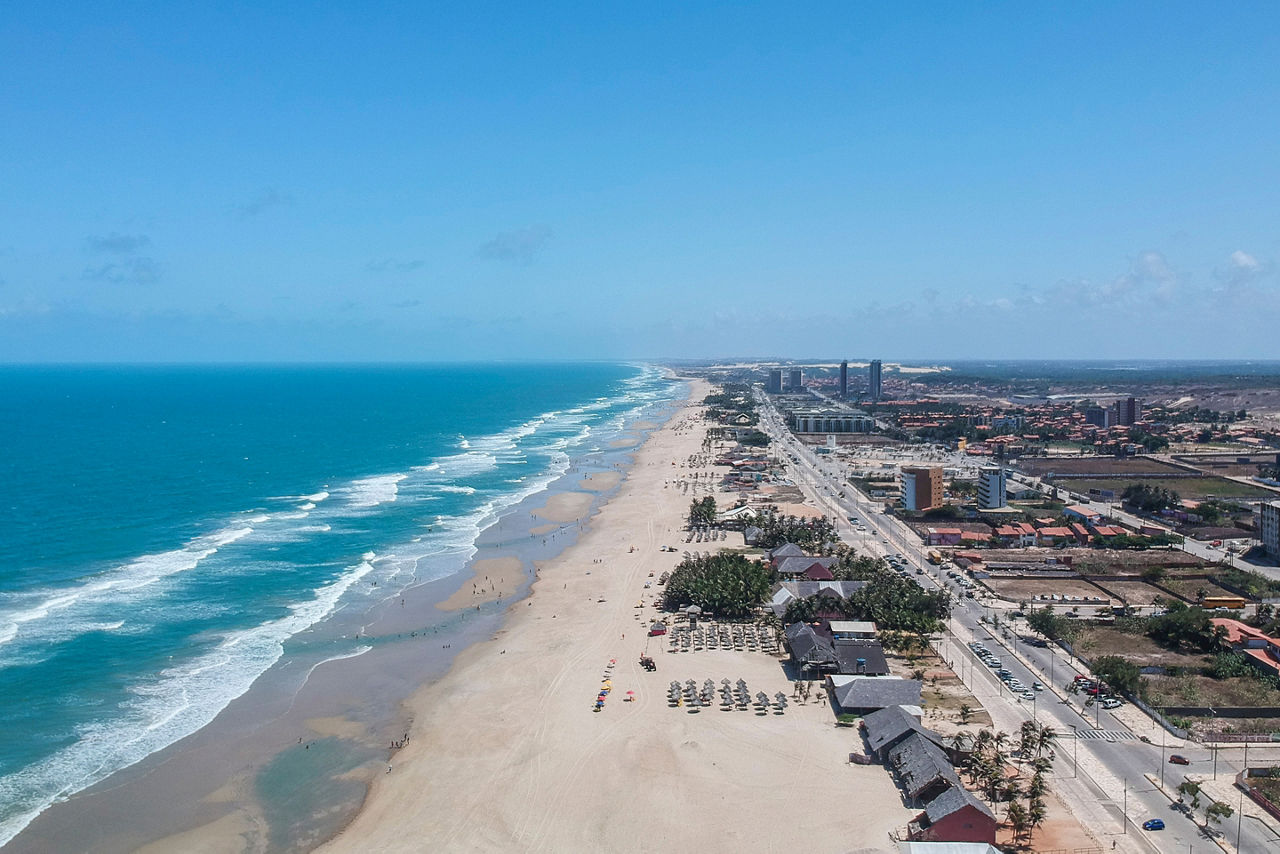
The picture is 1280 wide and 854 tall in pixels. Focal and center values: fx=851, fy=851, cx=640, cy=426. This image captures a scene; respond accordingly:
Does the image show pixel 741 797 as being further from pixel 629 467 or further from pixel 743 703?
pixel 629 467

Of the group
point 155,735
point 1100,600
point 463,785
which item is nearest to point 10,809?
point 155,735

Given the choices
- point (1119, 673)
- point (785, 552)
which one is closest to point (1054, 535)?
point (785, 552)

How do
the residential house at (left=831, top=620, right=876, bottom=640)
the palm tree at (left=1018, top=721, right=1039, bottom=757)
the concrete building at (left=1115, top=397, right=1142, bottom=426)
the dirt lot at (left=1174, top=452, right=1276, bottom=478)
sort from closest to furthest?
1. the palm tree at (left=1018, top=721, right=1039, bottom=757)
2. the residential house at (left=831, top=620, right=876, bottom=640)
3. the dirt lot at (left=1174, top=452, right=1276, bottom=478)
4. the concrete building at (left=1115, top=397, right=1142, bottom=426)

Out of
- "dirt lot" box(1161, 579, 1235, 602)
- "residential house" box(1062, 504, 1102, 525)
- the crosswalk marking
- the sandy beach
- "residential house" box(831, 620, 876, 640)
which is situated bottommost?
the sandy beach

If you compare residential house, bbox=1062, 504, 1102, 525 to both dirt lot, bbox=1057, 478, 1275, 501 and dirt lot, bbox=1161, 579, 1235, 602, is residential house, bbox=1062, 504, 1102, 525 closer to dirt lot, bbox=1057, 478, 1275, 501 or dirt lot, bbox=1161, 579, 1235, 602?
dirt lot, bbox=1057, 478, 1275, 501

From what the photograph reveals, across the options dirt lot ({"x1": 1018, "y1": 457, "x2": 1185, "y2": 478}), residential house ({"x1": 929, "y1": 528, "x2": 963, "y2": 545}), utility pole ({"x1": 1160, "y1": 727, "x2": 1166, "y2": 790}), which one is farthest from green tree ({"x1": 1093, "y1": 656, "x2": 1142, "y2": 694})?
dirt lot ({"x1": 1018, "y1": 457, "x2": 1185, "y2": 478})

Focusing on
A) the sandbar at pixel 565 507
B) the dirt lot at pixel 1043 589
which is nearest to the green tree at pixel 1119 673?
the dirt lot at pixel 1043 589
